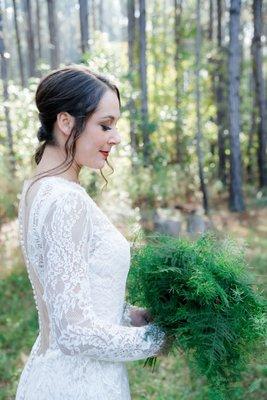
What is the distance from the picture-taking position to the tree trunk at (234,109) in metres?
9.83

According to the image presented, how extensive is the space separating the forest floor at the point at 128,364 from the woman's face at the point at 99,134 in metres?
0.42

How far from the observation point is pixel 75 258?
4.37ft

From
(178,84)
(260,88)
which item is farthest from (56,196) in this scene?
(178,84)

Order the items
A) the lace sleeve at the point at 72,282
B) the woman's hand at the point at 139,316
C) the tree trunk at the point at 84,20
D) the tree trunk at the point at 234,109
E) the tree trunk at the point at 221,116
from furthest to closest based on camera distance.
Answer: the tree trunk at the point at 221,116, the tree trunk at the point at 234,109, the tree trunk at the point at 84,20, the woman's hand at the point at 139,316, the lace sleeve at the point at 72,282

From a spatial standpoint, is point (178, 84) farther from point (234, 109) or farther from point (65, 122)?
point (65, 122)

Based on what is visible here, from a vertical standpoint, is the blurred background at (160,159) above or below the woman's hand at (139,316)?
below

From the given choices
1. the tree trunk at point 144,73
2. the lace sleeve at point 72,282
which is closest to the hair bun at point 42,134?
the lace sleeve at point 72,282

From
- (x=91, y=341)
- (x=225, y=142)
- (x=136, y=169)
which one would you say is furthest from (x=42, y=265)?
(x=225, y=142)

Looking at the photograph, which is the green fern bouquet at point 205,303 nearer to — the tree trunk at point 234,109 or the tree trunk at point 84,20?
the tree trunk at point 84,20

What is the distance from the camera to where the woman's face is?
145 cm

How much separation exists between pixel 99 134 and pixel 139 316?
0.64 m

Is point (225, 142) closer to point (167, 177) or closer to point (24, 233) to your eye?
point (167, 177)

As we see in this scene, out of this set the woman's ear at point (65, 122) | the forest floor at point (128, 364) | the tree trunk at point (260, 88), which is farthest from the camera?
the tree trunk at point (260, 88)

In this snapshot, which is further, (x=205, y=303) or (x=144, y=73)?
(x=144, y=73)
